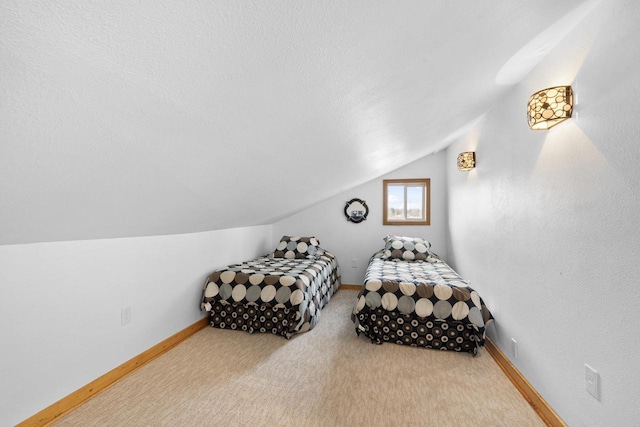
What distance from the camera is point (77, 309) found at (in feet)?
5.76

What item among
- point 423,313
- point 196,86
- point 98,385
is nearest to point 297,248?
point 423,313

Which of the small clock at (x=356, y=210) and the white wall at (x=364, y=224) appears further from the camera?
the small clock at (x=356, y=210)

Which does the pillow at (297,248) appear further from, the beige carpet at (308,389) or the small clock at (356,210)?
the beige carpet at (308,389)

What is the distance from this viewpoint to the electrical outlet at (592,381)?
1.28 m

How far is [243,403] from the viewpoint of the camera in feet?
5.77

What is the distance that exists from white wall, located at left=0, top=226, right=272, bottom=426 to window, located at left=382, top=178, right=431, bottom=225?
9.56 feet

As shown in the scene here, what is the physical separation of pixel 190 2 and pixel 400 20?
2.04ft

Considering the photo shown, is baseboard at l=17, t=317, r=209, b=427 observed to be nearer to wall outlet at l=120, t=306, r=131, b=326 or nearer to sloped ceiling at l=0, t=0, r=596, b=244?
wall outlet at l=120, t=306, r=131, b=326

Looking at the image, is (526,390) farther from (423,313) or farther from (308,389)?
(308,389)

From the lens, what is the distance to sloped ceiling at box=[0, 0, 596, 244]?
0.65 m

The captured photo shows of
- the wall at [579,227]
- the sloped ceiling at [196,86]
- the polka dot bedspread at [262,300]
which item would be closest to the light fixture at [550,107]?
the wall at [579,227]

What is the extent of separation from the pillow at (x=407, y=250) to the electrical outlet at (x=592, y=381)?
240cm

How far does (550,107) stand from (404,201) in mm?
3070

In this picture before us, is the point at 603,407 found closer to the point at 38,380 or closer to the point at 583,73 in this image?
the point at 583,73
